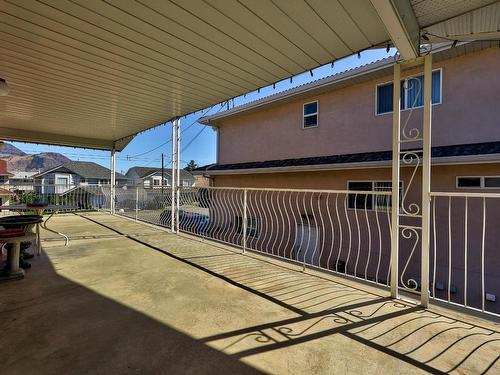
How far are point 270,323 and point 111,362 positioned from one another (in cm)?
103

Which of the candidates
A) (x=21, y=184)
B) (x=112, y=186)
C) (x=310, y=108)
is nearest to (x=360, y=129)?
(x=310, y=108)

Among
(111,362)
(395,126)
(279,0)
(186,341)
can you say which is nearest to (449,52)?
(395,126)

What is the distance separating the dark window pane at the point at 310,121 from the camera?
8.38 m

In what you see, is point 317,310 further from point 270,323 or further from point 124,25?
point 124,25

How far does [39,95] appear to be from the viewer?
13.4 ft

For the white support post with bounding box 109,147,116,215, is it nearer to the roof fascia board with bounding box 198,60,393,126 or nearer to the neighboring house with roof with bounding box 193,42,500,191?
the neighboring house with roof with bounding box 193,42,500,191

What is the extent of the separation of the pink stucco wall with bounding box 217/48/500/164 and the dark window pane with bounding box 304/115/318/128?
6.6 inches

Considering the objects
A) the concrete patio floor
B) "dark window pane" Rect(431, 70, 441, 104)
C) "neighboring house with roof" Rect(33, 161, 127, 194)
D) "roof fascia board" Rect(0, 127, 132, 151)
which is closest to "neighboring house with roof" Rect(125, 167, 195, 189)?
"neighboring house with roof" Rect(33, 161, 127, 194)

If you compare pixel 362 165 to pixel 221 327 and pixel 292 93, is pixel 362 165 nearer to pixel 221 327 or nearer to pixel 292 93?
pixel 292 93

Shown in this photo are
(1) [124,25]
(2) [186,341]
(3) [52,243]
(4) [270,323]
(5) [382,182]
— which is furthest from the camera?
(5) [382,182]

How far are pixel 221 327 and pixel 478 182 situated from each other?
19.9 ft

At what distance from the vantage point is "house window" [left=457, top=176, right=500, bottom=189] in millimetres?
5121

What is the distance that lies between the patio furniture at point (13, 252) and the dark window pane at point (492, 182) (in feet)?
24.4

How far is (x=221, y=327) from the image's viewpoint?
1.85 meters
